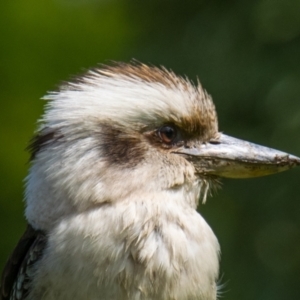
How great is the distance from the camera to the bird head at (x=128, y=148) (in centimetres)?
516

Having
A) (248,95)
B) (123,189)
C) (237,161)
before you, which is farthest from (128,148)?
(248,95)

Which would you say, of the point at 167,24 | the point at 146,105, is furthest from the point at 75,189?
the point at 167,24

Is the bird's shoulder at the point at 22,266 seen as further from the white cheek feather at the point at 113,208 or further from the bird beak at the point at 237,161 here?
the bird beak at the point at 237,161

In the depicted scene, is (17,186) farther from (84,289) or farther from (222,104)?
(84,289)

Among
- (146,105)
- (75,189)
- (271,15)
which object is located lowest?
(75,189)

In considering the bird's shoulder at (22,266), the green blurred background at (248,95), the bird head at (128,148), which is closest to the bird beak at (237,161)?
the bird head at (128,148)

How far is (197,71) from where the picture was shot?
25.8 ft

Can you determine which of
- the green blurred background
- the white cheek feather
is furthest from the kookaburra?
the green blurred background

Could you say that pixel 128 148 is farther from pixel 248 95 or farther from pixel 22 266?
pixel 248 95

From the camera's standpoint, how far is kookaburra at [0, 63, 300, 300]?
16.7 feet

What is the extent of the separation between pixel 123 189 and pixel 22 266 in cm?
59

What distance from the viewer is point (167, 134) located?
5371 mm

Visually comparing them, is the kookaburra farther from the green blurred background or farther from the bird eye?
the green blurred background

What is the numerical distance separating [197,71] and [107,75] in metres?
2.54
